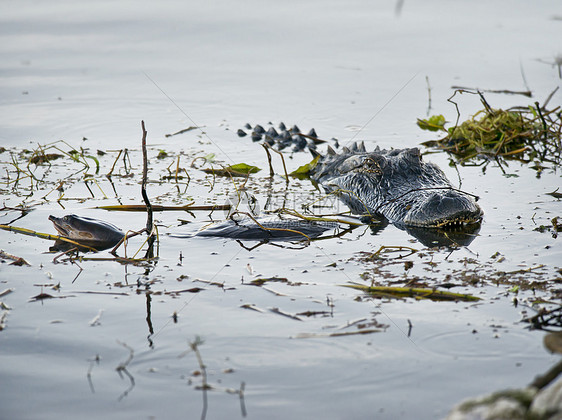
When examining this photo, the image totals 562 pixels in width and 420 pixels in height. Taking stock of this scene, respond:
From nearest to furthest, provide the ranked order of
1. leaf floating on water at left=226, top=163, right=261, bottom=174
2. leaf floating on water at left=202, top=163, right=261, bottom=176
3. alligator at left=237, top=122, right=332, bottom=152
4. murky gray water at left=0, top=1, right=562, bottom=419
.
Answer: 1. murky gray water at left=0, top=1, right=562, bottom=419
2. leaf floating on water at left=202, top=163, right=261, bottom=176
3. leaf floating on water at left=226, top=163, right=261, bottom=174
4. alligator at left=237, top=122, right=332, bottom=152

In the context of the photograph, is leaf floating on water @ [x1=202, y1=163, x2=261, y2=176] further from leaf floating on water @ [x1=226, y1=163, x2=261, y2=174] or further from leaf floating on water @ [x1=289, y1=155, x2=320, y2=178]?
leaf floating on water @ [x1=289, y1=155, x2=320, y2=178]

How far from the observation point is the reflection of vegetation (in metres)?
8.11

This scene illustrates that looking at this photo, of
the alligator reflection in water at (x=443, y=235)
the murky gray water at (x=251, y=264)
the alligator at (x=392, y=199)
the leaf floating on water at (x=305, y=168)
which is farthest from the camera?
the leaf floating on water at (x=305, y=168)

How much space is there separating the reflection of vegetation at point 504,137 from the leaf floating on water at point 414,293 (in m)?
4.34

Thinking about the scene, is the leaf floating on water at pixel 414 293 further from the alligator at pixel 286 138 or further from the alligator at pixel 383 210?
the alligator at pixel 286 138

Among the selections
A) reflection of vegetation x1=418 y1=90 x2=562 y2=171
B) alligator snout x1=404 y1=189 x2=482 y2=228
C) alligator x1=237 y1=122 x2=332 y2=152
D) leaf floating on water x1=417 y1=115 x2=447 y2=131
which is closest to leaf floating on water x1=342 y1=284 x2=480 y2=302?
alligator snout x1=404 y1=189 x2=482 y2=228

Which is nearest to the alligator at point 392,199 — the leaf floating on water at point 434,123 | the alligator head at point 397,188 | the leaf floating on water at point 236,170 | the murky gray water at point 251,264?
the alligator head at point 397,188

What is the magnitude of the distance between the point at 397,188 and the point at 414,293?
108 inches

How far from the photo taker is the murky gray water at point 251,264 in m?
3.12

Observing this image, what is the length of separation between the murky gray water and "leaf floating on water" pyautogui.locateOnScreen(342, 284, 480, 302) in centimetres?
9

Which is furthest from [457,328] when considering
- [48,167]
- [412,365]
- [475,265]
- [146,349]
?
[48,167]

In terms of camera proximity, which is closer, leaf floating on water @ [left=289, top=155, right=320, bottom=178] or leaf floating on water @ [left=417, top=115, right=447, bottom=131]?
leaf floating on water @ [left=289, top=155, right=320, bottom=178]

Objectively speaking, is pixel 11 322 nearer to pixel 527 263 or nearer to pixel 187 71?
pixel 527 263

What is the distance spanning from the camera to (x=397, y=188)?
6.70 m
